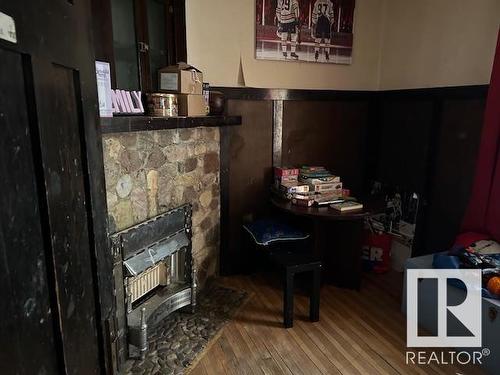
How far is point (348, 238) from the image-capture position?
2.44 metres

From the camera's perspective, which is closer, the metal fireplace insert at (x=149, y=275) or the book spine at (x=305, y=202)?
the metal fireplace insert at (x=149, y=275)

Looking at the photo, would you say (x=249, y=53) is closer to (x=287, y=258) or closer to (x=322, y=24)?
(x=322, y=24)

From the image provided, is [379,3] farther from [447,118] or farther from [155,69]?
[155,69]

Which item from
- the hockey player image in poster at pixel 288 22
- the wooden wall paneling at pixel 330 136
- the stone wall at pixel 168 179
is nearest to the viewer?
the stone wall at pixel 168 179

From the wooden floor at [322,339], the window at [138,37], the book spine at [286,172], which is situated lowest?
the wooden floor at [322,339]

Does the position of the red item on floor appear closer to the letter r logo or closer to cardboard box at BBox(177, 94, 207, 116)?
the letter r logo

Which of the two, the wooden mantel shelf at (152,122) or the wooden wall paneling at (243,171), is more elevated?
the wooden mantel shelf at (152,122)

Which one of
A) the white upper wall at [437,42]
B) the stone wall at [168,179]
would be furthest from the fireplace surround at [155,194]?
the white upper wall at [437,42]

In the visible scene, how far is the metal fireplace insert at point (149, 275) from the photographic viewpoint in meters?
1.67

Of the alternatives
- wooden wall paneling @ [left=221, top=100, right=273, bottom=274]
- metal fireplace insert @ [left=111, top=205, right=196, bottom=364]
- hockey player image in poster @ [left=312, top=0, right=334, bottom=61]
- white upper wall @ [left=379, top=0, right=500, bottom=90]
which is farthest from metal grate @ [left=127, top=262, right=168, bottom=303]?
white upper wall @ [left=379, top=0, right=500, bottom=90]

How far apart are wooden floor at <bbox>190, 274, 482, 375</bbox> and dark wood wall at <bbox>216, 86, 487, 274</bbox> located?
1.96 ft

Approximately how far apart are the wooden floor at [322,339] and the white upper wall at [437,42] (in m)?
1.58

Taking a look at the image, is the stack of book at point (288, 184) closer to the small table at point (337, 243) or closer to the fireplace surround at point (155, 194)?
the small table at point (337, 243)

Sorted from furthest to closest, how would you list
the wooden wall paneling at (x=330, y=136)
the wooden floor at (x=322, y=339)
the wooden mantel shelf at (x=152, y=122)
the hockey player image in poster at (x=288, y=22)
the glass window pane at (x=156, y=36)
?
the wooden wall paneling at (x=330, y=136) → the hockey player image in poster at (x=288, y=22) → the glass window pane at (x=156, y=36) → the wooden floor at (x=322, y=339) → the wooden mantel shelf at (x=152, y=122)
